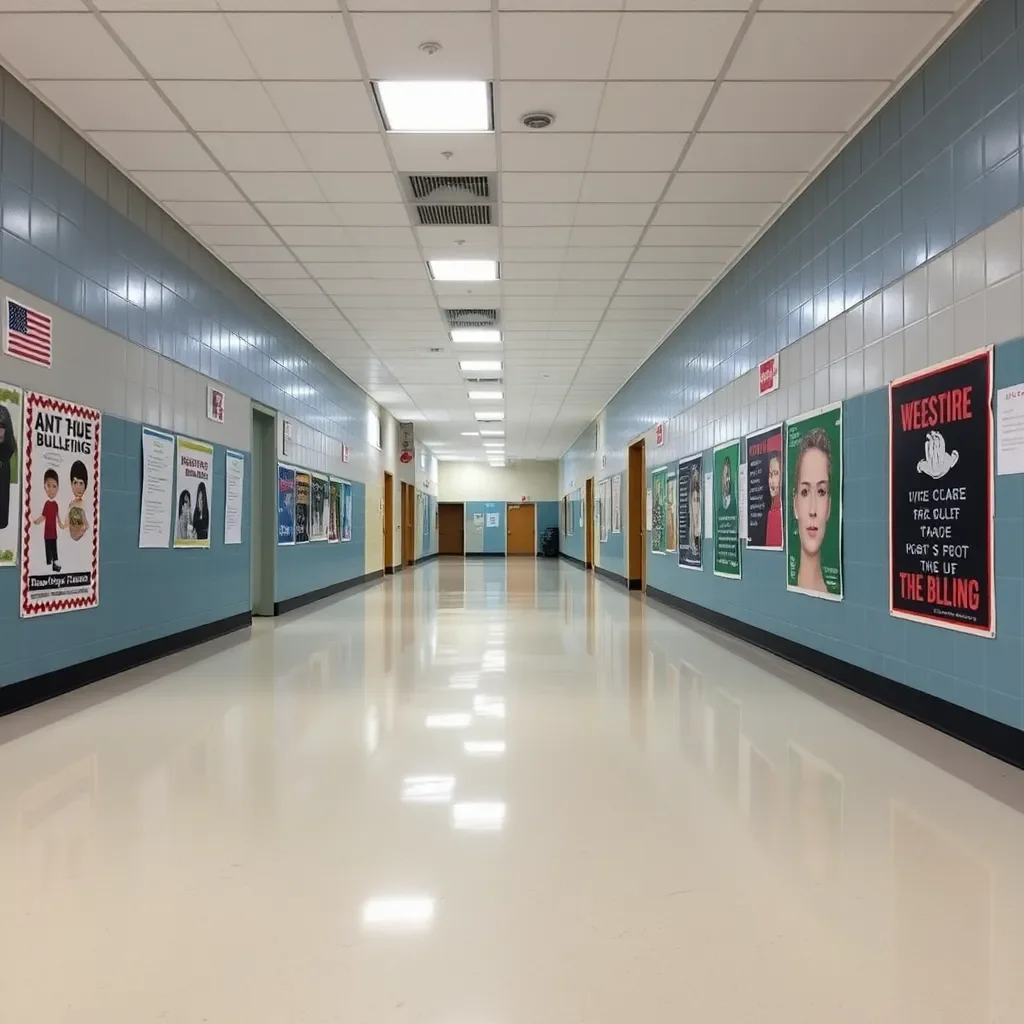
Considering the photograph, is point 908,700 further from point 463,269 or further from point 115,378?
point 463,269

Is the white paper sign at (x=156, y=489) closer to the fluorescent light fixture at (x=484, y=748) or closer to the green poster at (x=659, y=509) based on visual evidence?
the fluorescent light fixture at (x=484, y=748)

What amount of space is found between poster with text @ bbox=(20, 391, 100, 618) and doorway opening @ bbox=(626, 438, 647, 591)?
9.92 m

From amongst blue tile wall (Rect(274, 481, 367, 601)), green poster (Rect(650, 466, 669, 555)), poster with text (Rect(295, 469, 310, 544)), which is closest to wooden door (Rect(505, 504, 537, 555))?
blue tile wall (Rect(274, 481, 367, 601))

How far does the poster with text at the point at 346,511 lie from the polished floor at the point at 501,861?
28.1ft

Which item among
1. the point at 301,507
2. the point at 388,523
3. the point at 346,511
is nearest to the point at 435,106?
the point at 301,507

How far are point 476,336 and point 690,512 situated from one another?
3.72 meters

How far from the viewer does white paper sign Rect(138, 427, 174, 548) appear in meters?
6.71

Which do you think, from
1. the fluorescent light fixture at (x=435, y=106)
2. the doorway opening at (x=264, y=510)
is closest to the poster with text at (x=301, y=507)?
the doorway opening at (x=264, y=510)

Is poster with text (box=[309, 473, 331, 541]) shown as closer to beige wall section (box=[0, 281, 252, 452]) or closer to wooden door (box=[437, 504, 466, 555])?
beige wall section (box=[0, 281, 252, 452])

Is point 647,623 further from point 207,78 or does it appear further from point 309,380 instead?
point 207,78

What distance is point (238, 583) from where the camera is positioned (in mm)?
8977

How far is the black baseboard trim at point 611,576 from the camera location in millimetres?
15627

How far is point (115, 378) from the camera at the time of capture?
6219mm

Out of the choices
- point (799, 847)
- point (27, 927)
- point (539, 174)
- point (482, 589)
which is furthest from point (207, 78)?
point (482, 589)
